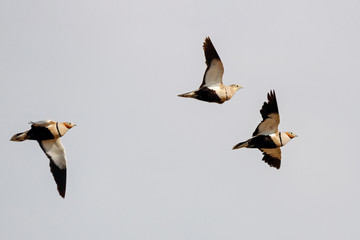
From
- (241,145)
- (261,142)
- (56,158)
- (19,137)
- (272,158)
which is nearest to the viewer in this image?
(19,137)

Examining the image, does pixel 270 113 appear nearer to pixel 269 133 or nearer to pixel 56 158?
pixel 269 133

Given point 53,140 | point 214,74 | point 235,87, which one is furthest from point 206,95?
point 53,140

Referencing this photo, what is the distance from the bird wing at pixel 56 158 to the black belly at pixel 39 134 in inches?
19.5

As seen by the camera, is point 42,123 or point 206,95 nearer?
point 42,123

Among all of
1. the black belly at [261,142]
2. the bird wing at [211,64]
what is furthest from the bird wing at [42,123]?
the black belly at [261,142]

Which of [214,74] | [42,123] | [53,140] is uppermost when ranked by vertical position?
[214,74]

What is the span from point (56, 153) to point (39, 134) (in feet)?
3.96

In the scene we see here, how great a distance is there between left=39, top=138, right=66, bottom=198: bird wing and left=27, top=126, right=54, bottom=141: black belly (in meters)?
0.50

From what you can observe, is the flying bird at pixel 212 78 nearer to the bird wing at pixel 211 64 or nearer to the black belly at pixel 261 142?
the bird wing at pixel 211 64

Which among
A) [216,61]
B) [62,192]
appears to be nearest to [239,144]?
[216,61]

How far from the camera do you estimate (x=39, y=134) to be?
92.8 feet

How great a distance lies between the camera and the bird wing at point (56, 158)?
95.1 feet

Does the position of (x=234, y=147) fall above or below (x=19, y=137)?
below

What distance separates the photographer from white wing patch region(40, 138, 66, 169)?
29141 mm
